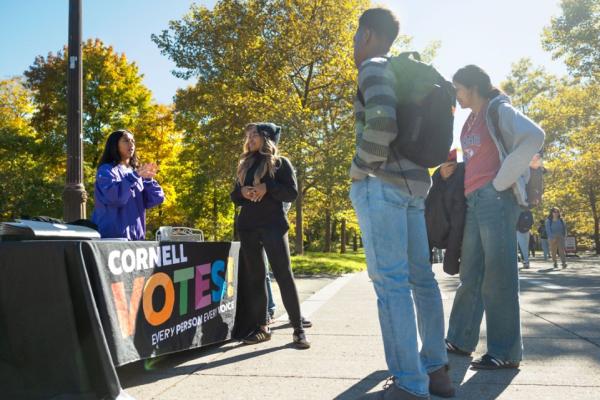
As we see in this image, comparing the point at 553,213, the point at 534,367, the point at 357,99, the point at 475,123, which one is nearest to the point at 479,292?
the point at 534,367

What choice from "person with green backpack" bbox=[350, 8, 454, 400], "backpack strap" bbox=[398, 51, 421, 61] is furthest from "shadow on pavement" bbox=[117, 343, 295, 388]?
"backpack strap" bbox=[398, 51, 421, 61]

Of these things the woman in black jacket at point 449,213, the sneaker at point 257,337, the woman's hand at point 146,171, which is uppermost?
the woman's hand at point 146,171

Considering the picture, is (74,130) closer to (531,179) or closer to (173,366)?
(173,366)

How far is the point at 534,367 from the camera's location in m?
3.40

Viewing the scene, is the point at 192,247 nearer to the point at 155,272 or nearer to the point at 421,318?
the point at 155,272

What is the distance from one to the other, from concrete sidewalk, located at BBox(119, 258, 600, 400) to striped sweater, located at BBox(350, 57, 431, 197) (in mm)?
1251

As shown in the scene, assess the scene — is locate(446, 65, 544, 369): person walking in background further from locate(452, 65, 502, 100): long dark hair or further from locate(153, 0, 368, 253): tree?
locate(153, 0, 368, 253): tree

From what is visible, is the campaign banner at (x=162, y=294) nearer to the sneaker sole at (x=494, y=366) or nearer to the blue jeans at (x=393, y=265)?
the blue jeans at (x=393, y=265)

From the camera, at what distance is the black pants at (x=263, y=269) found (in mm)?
4363

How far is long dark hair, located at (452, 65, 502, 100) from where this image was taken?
3691 millimetres

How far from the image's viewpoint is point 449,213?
378 cm

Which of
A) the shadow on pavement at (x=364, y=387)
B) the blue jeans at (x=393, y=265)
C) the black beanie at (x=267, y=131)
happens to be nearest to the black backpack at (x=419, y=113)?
the blue jeans at (x=393, y=265)

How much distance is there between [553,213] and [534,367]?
46.3 feet

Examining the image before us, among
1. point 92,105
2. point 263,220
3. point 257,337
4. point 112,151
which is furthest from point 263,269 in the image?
point 92,105
